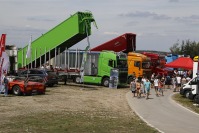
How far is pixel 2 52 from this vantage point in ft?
77.8

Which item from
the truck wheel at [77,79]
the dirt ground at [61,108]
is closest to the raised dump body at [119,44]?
the truck wheel at [77,79]

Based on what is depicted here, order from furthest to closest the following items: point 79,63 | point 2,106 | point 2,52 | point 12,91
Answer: point 79,63 < point 12,91 < point 2,52 < point 2,106

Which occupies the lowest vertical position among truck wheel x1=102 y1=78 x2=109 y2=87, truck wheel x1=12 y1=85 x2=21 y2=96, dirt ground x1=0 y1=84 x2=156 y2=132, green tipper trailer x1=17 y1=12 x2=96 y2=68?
dirt ground x1=0 y1=84 x2=156 y2=132

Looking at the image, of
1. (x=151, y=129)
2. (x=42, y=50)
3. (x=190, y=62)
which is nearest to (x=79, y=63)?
(x=42, y=50)

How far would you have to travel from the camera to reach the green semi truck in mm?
35406

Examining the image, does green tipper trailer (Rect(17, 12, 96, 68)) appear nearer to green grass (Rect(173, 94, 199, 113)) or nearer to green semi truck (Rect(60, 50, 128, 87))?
green semi truck (Rect(60, 50, 128, 87))

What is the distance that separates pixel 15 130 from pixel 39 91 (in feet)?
45.4

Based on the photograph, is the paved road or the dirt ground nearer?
the paved road

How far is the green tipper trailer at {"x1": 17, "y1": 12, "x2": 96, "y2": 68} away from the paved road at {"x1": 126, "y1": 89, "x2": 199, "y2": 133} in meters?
9.29

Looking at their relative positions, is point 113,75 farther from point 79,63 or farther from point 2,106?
point 2,106

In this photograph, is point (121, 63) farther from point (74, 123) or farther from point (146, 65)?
point (74, 123)

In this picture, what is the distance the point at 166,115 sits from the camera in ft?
62.7

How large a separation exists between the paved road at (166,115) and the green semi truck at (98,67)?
958 centimetres

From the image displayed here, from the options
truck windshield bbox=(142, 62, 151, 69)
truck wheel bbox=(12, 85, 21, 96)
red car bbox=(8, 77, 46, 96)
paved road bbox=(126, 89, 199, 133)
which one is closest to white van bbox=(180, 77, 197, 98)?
paved road bbox=(126, 89, 199, 133)
